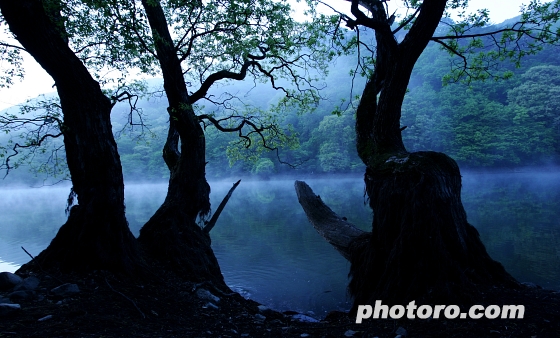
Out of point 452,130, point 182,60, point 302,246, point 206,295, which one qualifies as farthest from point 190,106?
point 452,130

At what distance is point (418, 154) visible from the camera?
14.8ft

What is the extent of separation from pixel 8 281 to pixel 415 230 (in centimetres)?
455

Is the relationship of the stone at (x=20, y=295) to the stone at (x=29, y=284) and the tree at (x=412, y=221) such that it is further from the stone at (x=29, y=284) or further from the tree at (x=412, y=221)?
the tree at (x=412, y=221)

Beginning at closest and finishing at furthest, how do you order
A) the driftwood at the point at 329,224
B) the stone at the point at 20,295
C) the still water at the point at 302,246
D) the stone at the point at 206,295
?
the stone at the point at 20,295
the stone at the point at 206,295
the driftwood at the point at 329,224
the still water at the point at 302,246

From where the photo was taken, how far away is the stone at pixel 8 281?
12.2 ft

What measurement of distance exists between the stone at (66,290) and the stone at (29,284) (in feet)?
0.79

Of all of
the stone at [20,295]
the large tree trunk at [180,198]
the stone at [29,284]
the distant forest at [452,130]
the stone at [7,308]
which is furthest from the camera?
the distant forest at [452,130]

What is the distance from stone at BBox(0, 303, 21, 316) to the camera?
305cm

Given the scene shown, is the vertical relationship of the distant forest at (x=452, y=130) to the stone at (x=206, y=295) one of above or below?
above

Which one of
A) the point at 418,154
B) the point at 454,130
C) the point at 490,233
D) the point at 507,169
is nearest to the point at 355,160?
the point at 454,130

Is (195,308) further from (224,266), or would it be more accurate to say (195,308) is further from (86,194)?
(224,266)

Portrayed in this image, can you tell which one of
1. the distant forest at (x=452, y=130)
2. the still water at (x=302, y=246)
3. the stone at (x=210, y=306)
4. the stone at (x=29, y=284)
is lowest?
the still water at (x=302, y=246)

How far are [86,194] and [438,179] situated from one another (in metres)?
4.58

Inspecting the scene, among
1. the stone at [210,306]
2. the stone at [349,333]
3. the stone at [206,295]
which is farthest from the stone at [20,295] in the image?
the stone at [349,333]
